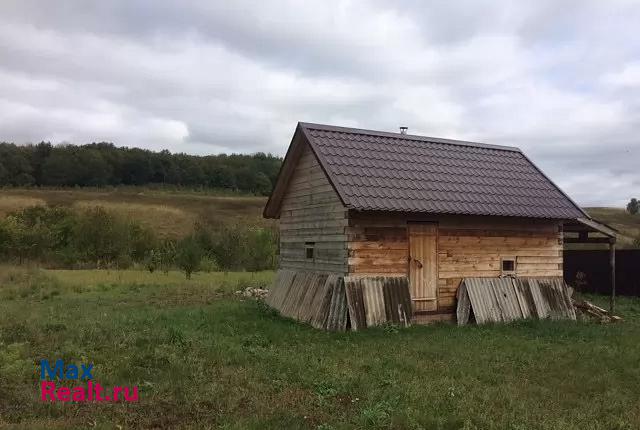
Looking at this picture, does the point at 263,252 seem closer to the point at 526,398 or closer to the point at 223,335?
the point at 223,335

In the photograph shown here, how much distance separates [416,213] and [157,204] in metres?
67.1

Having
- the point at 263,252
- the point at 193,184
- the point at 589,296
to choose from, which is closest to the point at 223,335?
the point at 589,296

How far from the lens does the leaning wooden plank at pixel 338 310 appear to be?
12.7 m

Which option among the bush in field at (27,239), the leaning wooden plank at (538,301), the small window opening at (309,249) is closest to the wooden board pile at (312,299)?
the small window opening at (309,249)

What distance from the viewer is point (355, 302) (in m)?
12.8

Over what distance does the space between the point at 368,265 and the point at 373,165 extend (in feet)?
9.41

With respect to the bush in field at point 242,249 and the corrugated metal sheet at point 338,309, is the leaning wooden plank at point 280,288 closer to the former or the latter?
the corrugated metal sheet at point 338,309

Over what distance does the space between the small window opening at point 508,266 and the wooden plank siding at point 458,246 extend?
121 mm

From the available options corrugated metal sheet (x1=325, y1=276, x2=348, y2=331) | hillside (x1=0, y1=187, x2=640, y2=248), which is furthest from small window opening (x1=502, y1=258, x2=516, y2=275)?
hillside (x1=0, y1=187, x2=640, y2=248)

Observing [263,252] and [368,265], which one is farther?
[263,252]

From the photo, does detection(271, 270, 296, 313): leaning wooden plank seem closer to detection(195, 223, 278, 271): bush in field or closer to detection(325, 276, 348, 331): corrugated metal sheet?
detection(325, 276, 348, 331): corrugated metal sheet

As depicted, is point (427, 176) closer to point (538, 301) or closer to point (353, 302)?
point (353, 302)

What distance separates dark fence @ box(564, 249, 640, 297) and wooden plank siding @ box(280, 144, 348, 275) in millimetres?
14235

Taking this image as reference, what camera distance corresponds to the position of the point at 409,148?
16.0m
